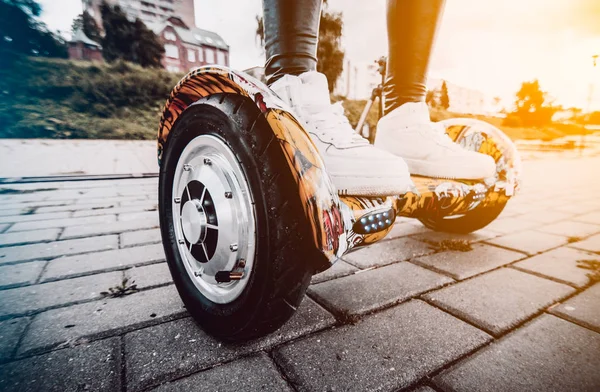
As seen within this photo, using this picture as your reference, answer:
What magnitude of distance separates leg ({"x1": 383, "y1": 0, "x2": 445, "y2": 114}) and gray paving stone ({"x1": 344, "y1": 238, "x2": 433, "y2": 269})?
70 centimetres

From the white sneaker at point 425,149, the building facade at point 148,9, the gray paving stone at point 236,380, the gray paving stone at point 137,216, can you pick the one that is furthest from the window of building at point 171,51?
the gray paving stone at point 236,380

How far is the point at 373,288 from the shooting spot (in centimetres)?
118

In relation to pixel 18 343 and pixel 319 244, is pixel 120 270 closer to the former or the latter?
pixel 18 343

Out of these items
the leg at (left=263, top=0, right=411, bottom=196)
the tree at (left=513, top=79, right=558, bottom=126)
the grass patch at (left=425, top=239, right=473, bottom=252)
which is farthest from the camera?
the tree at (left=513, top=79, right=558, bottom=126)

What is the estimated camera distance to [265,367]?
2.46ft

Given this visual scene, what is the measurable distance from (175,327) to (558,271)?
1534mm

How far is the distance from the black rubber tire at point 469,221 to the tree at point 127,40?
2016 cm

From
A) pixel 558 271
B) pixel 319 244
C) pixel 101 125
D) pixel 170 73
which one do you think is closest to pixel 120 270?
pixel 319 244

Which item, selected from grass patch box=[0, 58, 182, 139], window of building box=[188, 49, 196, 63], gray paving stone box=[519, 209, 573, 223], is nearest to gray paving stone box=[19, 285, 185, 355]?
gray paving stone box=[519, 209, 573, 223]

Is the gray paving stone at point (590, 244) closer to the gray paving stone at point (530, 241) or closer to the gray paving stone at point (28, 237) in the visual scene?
the gray paving stone at point (530, 241)

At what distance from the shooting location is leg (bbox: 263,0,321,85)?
3.29 feet

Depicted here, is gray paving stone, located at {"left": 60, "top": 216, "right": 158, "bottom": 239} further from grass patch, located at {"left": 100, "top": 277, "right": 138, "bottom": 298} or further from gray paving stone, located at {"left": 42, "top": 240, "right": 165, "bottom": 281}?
grass patch, located at {"left": 100, "top": 277, "right": 138, "bottom": 298}

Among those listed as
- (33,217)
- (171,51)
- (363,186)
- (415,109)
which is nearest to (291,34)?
(363,186)

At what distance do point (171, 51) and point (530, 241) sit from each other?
24.0 meters
